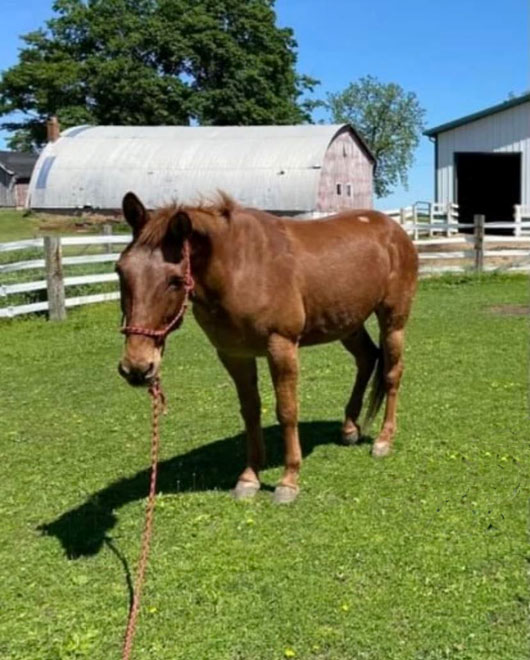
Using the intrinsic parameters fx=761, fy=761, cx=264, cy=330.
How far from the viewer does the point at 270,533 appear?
3.86m

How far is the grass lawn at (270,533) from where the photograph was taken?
296 cm

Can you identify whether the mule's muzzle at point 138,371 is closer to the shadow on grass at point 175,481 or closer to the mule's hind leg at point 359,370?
the shadow on grass at point 175,481

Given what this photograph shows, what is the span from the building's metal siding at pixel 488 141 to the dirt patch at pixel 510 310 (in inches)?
586

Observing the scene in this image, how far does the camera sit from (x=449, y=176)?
1091 inches

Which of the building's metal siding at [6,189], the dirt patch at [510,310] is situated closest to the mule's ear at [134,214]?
the dirt patch at [510,310]

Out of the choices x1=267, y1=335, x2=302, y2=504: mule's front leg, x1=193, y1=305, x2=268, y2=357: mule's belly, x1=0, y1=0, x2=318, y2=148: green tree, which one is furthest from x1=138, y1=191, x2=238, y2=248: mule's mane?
x1=0, y1=0, x2=318, y2=148: green tree

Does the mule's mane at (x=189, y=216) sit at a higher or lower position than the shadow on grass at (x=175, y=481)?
higher

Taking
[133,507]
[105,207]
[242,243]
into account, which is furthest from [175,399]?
[105,207]

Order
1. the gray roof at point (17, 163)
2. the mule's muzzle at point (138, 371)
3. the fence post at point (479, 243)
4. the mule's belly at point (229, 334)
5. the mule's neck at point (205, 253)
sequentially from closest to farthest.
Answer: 1. the mule's muzzle at point (138, 371)
2. the mule's neck at point (205, 253)
3. the mule's belly at point (229, 334)
4. the fence post at point (479, 243)
5. the gray roof at point (17, 163)

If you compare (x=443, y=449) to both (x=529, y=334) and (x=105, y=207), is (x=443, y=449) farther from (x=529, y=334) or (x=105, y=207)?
(x=105, y=207)

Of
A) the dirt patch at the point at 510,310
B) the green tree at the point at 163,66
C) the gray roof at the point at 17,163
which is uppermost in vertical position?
the green tree at the point at 163,66

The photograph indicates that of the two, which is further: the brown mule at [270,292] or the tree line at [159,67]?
the tree line at [159,67]

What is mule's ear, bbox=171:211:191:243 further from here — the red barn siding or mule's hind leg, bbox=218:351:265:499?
the red barn siding

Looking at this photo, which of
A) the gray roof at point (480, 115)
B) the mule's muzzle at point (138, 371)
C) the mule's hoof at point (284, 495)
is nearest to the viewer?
the mule's muzzle at point (138, 371)
